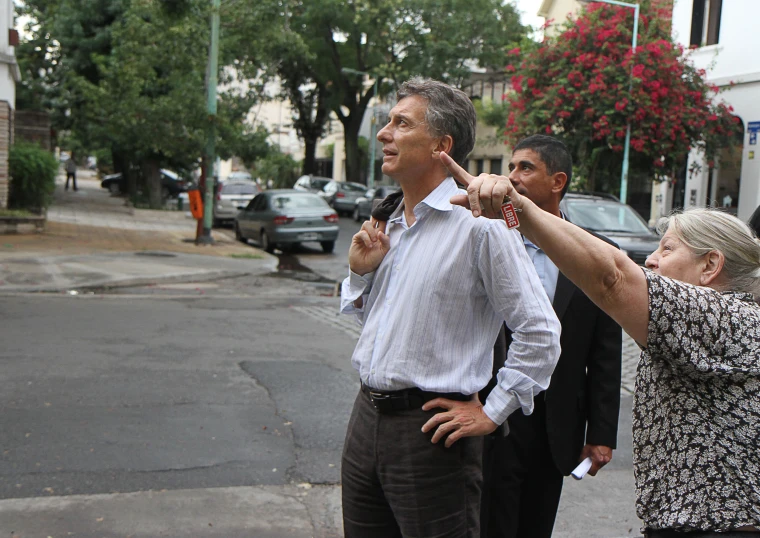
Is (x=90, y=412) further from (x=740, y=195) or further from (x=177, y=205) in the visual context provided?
(x=177, y=205)

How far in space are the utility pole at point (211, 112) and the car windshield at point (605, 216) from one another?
886 cm

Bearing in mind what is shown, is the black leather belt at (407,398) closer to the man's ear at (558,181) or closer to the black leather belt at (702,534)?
the black leather belt at (702,534)

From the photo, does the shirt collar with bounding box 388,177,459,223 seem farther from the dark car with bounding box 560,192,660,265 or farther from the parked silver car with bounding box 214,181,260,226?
the parked silver car with bounding box 214,181,260,226

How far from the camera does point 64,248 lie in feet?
56.5

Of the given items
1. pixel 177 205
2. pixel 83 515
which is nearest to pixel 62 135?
pixel 177 205

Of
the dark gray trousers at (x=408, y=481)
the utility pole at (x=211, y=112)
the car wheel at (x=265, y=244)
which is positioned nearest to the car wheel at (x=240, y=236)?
the car wheel at (x=265, y=244)

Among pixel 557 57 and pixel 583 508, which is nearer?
pixel 583 508

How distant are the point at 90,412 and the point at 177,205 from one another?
99.5ft

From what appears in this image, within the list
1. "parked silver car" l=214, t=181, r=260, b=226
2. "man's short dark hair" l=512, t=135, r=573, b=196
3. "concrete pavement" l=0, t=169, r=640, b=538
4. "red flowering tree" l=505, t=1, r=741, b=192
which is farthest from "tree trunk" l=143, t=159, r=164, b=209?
"man's short dark hair" l=512, t=135, r=573, b=196

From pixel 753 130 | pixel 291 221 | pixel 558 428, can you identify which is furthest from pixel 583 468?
pixel 753 130

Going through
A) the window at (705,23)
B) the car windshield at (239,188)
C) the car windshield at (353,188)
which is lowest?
the car windshield at (239,188)

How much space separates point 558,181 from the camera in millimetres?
3684

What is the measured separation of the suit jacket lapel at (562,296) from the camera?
3.45 metres

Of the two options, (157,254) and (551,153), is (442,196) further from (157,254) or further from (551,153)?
(157,254)
